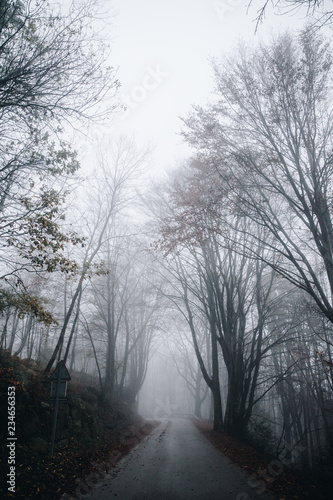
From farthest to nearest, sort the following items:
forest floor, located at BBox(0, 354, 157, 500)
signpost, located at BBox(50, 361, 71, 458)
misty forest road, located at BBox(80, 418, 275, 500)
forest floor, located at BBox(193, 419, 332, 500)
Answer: signpost, located at BBox(50, 361, 71, 458)
forest floor, located at BBox(0, 354, 157, 500)
misty forest road, located at BBox(80, 418, 275, 500)
forest floor, located at BBox(193, 419, 332, 500)

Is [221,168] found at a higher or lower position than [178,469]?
higher

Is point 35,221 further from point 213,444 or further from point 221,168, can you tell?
point 213,444

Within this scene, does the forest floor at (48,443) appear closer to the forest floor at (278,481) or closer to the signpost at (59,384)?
the signpost at (59,384)

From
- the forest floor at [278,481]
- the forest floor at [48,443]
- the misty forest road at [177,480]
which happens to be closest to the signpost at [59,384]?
the forest floor at [48,443]

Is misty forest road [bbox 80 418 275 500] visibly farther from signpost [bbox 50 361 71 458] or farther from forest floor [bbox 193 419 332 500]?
signpost [bbox 50 361 71 458]

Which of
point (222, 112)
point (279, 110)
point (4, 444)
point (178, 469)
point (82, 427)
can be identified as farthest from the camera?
point (82, 427)

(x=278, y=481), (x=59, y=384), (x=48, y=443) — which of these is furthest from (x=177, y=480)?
(x=48, y=443)

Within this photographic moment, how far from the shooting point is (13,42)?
5.13 metres

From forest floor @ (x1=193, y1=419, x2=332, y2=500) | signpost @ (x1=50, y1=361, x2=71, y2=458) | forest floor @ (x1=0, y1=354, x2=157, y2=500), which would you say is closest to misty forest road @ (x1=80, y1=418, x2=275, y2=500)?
forest floor @ (x1=193, y1=419, x2=332, y2=500)

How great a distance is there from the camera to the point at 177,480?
19.7 ft

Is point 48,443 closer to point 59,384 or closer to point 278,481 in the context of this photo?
point 59,384

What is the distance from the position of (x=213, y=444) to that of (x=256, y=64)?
13.4 m

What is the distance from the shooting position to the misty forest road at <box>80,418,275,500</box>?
16.5ft

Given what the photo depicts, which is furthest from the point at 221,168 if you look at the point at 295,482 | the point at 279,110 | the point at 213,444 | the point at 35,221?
the point at 213,444
